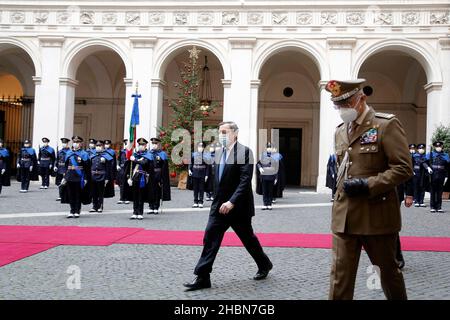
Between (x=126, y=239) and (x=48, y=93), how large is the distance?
15545 mm

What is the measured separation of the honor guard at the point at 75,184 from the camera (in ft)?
36.1

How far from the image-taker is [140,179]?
11.1 m

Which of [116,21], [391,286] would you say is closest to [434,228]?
[391,286]

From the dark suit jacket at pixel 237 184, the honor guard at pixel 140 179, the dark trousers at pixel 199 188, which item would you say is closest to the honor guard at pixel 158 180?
the honor guard at pixel 140 179

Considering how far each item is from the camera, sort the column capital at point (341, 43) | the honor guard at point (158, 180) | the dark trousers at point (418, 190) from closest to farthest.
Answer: the honor guard at point (158, 180), the dark trousers at point (418, 190), the column capital at point (341, 43)

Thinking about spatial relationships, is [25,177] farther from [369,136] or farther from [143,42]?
[369,136]

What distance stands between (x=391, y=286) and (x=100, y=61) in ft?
83.0

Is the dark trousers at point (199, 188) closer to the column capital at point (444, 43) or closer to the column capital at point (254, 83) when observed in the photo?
the column capital at point (254, 83)

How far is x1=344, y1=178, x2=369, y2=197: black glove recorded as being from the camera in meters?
3.38

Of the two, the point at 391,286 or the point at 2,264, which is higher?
the point at 391,286

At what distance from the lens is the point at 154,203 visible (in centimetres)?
1215

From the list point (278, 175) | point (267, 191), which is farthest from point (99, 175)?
point (278, 175)

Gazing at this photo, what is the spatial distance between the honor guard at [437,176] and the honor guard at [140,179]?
28.1ft

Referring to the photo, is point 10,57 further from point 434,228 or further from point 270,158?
point 434,228
